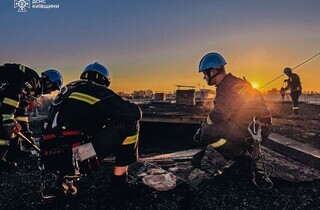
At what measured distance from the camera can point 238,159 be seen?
3.29 m

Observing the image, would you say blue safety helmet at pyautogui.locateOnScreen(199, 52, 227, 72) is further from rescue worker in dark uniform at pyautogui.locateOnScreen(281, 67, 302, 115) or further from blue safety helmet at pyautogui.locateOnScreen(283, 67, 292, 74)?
blue safety helmet at pyautogui.locateOnScreen(283, 67, 292, 74)

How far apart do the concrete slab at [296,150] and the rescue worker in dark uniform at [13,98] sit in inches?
181

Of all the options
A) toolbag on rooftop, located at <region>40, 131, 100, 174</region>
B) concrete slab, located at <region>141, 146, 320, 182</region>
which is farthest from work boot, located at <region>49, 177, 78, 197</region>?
concrete slab, located at <region>141, 146, 320, 182</region>

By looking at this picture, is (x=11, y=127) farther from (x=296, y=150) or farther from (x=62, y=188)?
(x=296, y=150)

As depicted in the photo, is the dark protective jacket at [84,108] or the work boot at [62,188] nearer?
the dark protective jacket at [84,108]

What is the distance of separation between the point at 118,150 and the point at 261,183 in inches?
70.5

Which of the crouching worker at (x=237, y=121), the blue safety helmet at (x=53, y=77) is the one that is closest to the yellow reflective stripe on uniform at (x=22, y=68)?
the blue safety helmet at (x=53, y=77)

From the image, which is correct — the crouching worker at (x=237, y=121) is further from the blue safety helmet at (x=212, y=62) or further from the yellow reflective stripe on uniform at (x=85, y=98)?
the yellow reflective stripe on uniform at (x=85, y=98)

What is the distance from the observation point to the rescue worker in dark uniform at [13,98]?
3.80 m

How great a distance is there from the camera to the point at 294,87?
423 inches

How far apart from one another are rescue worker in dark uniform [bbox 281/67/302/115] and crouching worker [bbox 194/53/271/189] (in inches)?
337

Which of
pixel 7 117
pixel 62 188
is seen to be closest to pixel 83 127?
pixel 62 188

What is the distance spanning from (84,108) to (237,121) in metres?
1.91

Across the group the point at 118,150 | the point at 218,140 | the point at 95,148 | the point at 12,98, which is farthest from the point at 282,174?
the point at 12,98
